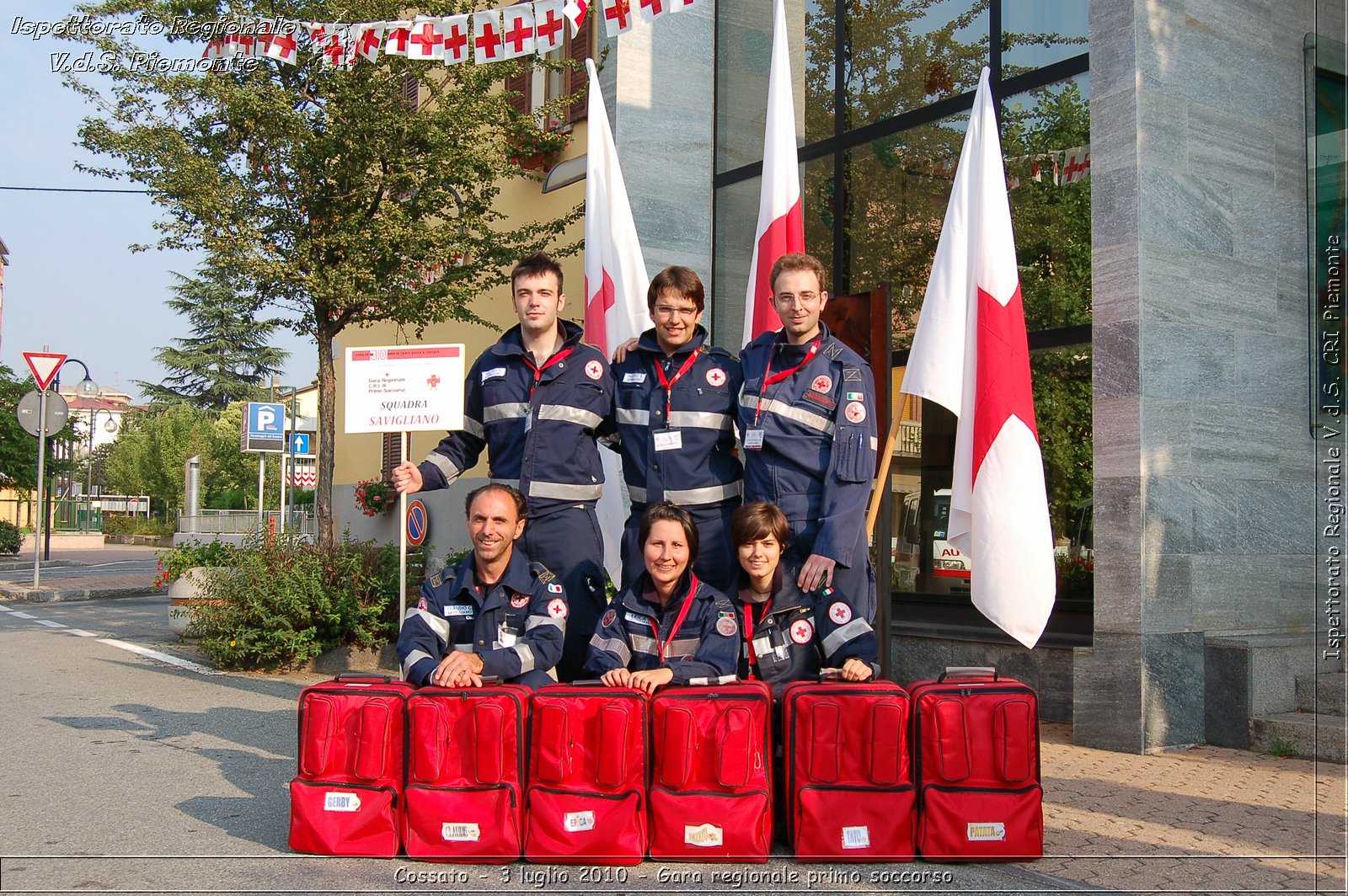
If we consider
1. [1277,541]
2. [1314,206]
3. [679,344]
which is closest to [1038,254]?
[1314,206]

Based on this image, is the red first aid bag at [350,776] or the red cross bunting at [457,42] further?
the red cross bunting at [457,42]

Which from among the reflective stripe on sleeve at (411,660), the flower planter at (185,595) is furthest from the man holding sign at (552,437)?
the flower planter at (185,595)

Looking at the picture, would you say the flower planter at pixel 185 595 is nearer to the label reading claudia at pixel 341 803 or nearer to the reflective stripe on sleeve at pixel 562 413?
the reflective stripe on sleeve at pixel 562 413

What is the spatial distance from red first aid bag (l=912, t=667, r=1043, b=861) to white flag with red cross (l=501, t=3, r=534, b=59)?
6422mm

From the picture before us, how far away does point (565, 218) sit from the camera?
1256cm

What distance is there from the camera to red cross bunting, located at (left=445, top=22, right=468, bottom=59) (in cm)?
918

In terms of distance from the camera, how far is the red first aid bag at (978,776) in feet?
14.3

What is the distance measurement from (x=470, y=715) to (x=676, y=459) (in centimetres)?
147

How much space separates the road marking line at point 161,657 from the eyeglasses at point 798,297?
6855mm

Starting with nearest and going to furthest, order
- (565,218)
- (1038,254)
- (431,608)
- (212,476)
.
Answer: (431,608)
(1038,254)
(565,218)
(212,476)

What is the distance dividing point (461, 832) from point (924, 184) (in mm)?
6826

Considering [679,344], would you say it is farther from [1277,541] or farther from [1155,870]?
[1277,541]

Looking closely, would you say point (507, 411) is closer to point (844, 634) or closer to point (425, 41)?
point (844, 634)

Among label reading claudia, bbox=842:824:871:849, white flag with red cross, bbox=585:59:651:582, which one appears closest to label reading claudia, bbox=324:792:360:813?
label reading claudia, bbox=842:824:871:849
